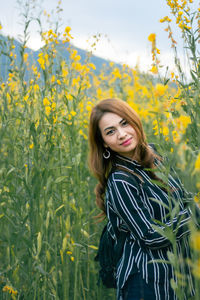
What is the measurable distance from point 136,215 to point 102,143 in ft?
1.87

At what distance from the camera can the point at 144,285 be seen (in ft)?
4.89

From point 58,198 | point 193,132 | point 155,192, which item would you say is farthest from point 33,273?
point 193,132

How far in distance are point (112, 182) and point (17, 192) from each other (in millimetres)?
482

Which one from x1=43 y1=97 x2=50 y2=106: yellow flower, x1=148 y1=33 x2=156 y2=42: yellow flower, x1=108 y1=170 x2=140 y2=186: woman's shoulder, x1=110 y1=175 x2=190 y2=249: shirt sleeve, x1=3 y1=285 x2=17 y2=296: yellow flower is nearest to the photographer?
x1=148 y1=33 x2=156 y2=42: yellow flower

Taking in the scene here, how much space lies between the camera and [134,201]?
Result: 1.50m

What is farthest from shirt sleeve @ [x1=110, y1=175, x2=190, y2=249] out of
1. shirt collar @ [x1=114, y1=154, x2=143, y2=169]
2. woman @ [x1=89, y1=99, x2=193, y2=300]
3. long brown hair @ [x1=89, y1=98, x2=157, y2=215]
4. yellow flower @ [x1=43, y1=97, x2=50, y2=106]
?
yellow flower @ [x1=43, y1=97, x2=50, y2=106]

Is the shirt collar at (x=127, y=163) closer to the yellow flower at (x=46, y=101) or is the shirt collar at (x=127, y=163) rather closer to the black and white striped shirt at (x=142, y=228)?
the black and white striped shirt at (x=142, y=228)

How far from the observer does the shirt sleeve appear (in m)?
1.42

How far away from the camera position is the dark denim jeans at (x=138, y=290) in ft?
4.85

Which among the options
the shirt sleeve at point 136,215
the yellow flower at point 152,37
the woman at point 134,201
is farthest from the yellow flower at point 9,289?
the yellow flower at point 152,37

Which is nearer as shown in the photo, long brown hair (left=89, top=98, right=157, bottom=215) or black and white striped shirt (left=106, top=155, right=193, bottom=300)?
black and white striped shirt (left=106, top=155, right=193, bottom=300)

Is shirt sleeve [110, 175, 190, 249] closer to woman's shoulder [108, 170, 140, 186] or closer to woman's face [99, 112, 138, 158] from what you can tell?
woman's shoulder [108, 170, 140, 186]

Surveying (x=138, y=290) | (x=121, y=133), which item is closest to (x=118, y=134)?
(x=121, y=133)

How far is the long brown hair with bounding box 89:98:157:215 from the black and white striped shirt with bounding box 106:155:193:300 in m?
0.18
